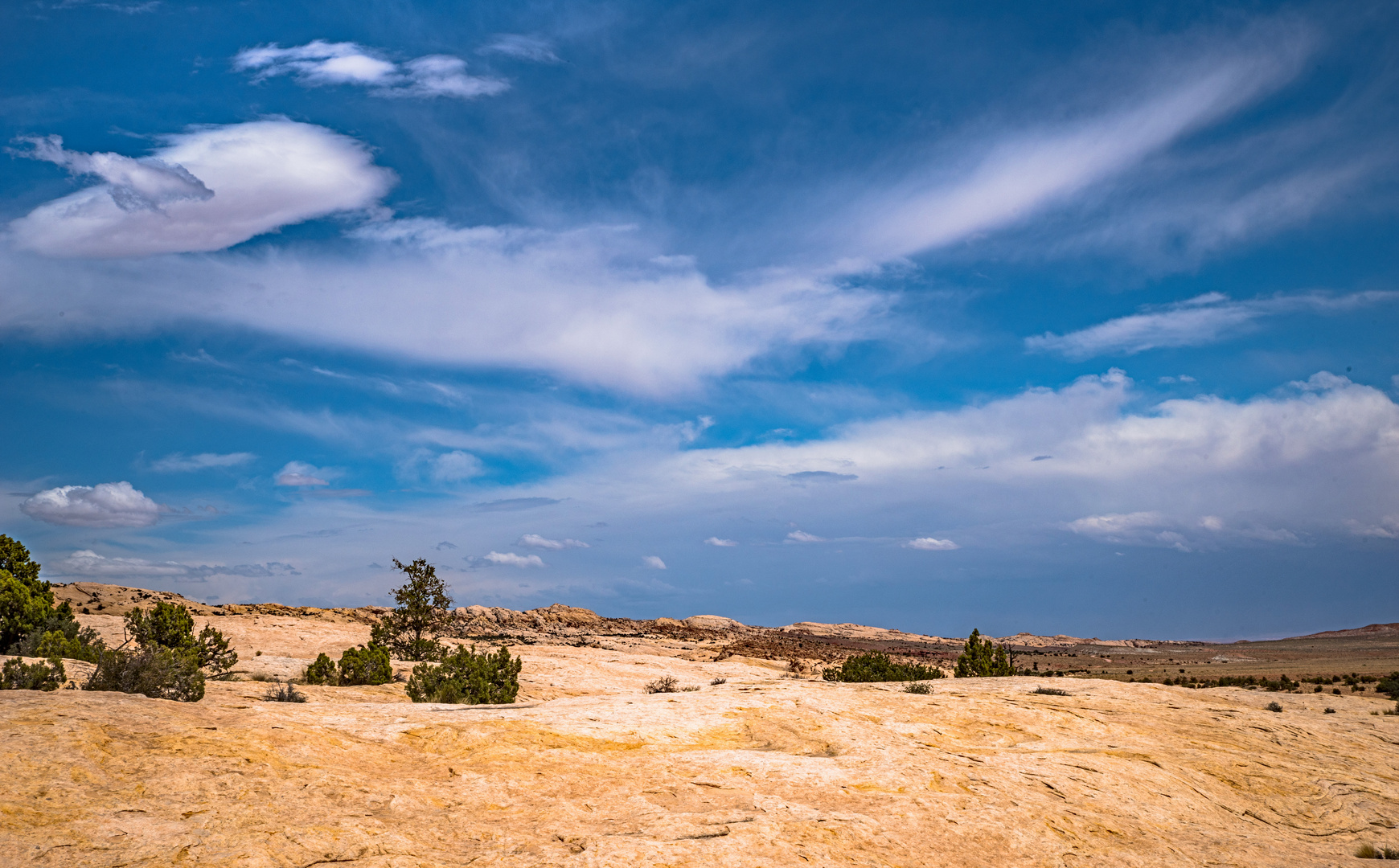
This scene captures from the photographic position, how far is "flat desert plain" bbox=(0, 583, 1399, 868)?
10211mm

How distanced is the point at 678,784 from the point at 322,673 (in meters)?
19.1

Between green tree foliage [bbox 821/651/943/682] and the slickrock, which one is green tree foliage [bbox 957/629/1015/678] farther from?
the slickrock

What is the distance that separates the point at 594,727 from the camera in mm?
15617

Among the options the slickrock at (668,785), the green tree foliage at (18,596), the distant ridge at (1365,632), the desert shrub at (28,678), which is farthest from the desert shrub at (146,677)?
the distant ridge at (1365,632)

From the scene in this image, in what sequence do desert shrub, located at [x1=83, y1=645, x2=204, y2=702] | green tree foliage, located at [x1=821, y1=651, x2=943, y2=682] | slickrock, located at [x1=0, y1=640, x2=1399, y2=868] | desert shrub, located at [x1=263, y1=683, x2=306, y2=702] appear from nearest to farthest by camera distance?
slickrock, located at [x1=0, y1=640, x2=1399, y2=868] → desert shrub, located at [x1=83, y1=645, x2=204, y2=702] → desert shrub, located at [x1=263, y1=683, x2=306, y2=702] → green tree foliage, located at [x1=821, y1=651, x2=943, y2=682]

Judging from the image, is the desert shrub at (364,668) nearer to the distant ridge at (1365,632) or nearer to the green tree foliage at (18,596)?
the green tree foliage at (18,596)

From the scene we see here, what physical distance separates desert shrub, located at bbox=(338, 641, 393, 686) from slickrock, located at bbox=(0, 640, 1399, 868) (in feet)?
22.0

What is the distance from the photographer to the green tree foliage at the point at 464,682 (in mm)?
23188

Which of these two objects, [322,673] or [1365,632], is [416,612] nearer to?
[322,673]

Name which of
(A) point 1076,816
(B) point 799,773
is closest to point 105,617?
(B) point 799,773

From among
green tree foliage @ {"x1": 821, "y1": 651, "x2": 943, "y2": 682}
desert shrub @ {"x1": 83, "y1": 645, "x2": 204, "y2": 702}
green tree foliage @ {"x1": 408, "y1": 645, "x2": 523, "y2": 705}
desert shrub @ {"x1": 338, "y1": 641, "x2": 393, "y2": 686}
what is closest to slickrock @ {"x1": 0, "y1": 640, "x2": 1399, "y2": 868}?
green tree foliage @ {"x1": 408, "y1": 645, "x2": 523, "y2": 705}

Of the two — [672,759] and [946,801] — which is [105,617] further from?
[946,801]

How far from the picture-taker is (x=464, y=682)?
82.2ft

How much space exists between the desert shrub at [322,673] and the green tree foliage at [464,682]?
4200 mm
